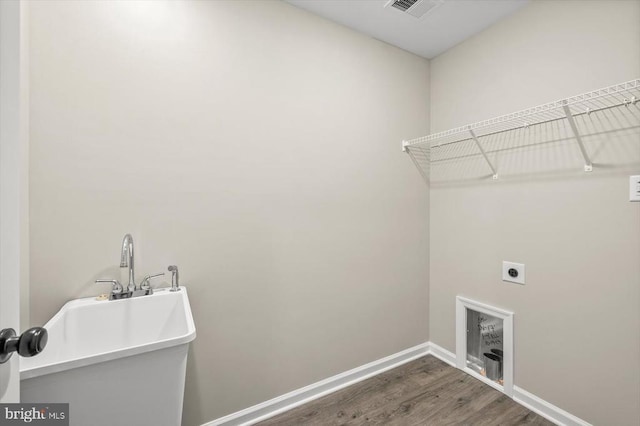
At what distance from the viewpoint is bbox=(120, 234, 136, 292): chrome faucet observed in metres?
1.28

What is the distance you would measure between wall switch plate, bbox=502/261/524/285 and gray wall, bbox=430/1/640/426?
0.04 metres

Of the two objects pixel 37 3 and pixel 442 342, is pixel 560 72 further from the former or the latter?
pixel 37 3

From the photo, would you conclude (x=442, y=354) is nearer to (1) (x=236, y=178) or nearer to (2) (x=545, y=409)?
(2) (x=545, y=409)

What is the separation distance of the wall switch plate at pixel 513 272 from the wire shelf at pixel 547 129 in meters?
0.63

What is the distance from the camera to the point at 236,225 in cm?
167

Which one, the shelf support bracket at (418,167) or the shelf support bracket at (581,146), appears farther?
the shelf support bracket at (418,167)


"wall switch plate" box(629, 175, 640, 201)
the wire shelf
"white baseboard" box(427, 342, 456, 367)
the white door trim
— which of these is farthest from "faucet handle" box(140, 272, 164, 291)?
"wall switch plate" box(629, 175, 640, 201)

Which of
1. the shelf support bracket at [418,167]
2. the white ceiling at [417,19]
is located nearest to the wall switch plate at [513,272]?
the shelf support bracket at [418,167]

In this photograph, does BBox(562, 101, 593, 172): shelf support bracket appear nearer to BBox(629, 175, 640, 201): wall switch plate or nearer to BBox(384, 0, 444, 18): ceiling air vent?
BBox(629, 175, 640, 201): wall switch plate

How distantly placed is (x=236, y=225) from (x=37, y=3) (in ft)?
4.20

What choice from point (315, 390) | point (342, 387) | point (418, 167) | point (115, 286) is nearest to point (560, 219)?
point (418, 167)

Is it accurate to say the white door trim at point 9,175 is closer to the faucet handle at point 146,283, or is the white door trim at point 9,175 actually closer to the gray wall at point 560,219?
the faucet handle at point 146,283

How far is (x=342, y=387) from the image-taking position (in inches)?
80.2

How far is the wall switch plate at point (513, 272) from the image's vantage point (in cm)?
188
